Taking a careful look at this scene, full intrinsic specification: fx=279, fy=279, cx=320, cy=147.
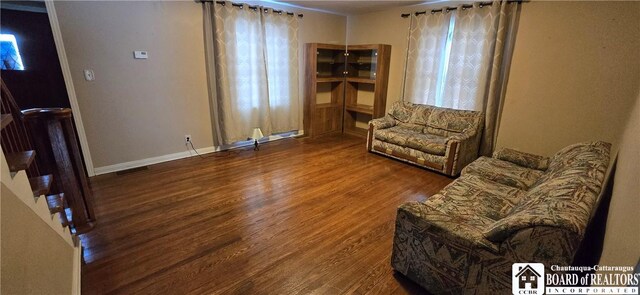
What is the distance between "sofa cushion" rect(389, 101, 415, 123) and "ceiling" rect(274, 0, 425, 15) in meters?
1.49

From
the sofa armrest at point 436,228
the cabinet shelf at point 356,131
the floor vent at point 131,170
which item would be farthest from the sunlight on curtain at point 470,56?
the floor vent at point 131,170

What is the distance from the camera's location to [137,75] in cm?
335

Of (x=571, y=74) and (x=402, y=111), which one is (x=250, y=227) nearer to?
(x=402, y=111)

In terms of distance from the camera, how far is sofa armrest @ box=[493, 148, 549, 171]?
264 centimetres

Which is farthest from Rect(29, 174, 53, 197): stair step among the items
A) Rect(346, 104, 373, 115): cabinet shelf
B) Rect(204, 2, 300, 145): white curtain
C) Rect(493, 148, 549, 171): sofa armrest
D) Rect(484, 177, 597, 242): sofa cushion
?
Rect(346, 104, 373, 115): cabinet shelf

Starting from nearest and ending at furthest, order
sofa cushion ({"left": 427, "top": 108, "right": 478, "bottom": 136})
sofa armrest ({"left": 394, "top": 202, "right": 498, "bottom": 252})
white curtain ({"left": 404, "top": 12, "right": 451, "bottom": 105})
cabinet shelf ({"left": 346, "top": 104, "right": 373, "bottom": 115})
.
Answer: sofa armrest ({"left": 394, "top": 202, "right": 498, "bottom": 252})
sofa cushion ({"left": 427, "top": 108, "right": 478, "bottom": 136})
white curtain ({"left": 404, "top": 12, "right": 451, "bottom": 105})
cabinet shelf ({"left": 346, "top": 104, "right": 373, "bottom": 115})

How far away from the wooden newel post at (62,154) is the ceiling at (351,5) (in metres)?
3.34

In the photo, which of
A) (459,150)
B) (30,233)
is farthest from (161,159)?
(459,150)

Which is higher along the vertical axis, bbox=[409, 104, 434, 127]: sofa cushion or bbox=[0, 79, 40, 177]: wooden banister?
bbox=[0, 79, 40, 177]: wooden banister

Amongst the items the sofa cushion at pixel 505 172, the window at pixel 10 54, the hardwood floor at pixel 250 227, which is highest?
the window at pixel 10 54

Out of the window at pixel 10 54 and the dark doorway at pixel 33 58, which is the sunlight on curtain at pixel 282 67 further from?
the window at pixel 10 54

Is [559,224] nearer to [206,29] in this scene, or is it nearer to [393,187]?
[393,187]
